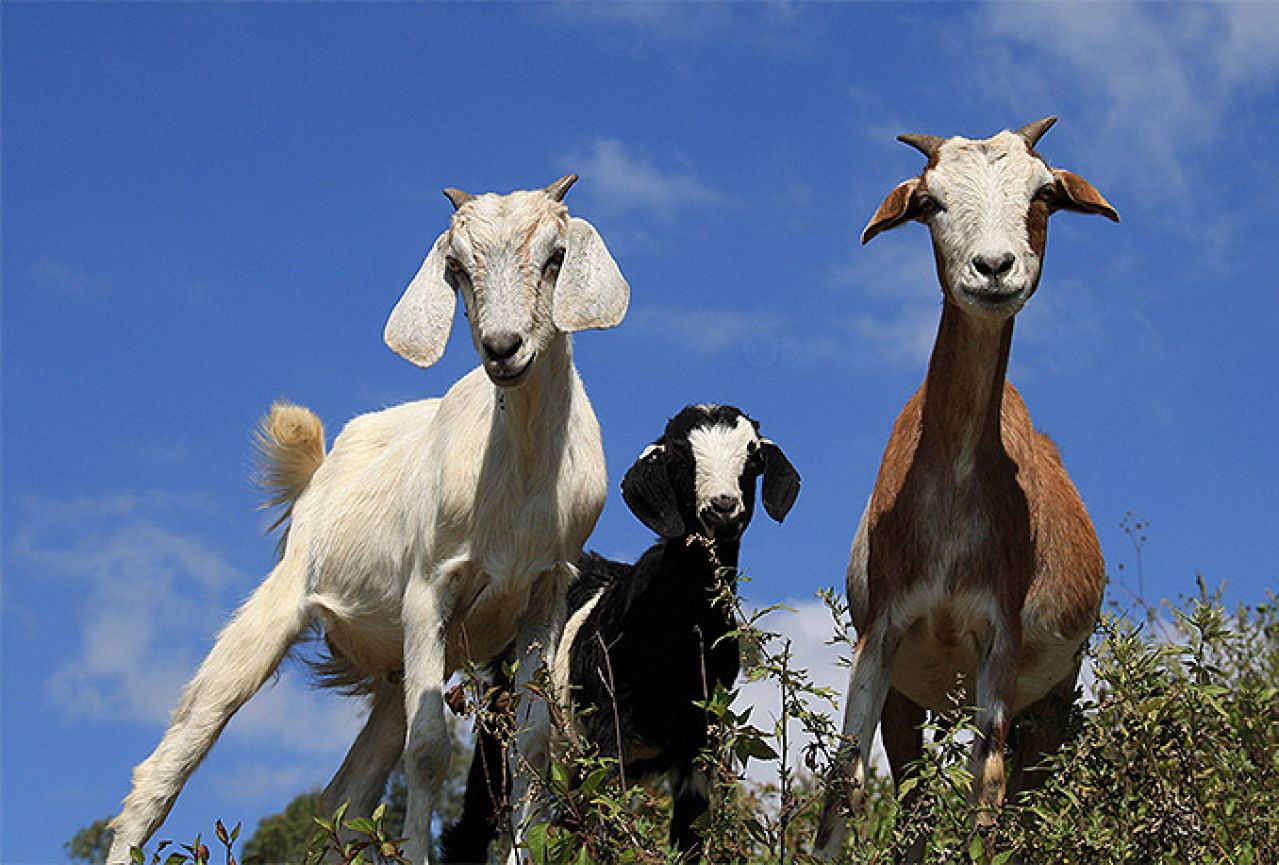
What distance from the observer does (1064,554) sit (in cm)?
612

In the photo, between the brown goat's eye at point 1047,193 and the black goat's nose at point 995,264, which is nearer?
the black goat's nose at point 995,264

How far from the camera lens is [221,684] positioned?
6.69 meters

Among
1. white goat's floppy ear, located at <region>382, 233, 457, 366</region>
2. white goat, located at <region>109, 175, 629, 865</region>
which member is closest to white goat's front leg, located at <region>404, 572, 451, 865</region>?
white goat, located at <region>109, 175, 629, 865</region>

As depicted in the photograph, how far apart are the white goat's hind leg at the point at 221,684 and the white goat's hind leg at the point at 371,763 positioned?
1.97ft

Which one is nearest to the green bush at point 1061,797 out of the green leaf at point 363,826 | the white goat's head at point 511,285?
the green leaf at point 363,826

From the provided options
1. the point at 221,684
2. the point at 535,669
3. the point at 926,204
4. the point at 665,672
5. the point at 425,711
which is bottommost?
the point at 425,711

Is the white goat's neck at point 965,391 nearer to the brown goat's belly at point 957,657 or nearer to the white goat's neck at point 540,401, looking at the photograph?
the brown goat's belly at point 957,657

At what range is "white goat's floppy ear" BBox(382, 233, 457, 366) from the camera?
18.3 ft

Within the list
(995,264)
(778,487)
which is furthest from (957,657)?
(995,264)

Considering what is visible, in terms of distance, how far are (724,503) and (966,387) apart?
3.73 ft

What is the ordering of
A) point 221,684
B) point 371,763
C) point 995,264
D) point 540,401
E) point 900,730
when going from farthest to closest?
point 371,763 < point 221,684 < point 900,730 < point 540,401 < point 995,264

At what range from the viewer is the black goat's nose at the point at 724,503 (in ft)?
20.4

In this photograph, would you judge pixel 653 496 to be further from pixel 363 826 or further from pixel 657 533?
pixel 363 826

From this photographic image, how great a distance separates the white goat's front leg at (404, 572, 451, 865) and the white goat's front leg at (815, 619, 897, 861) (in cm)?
135
